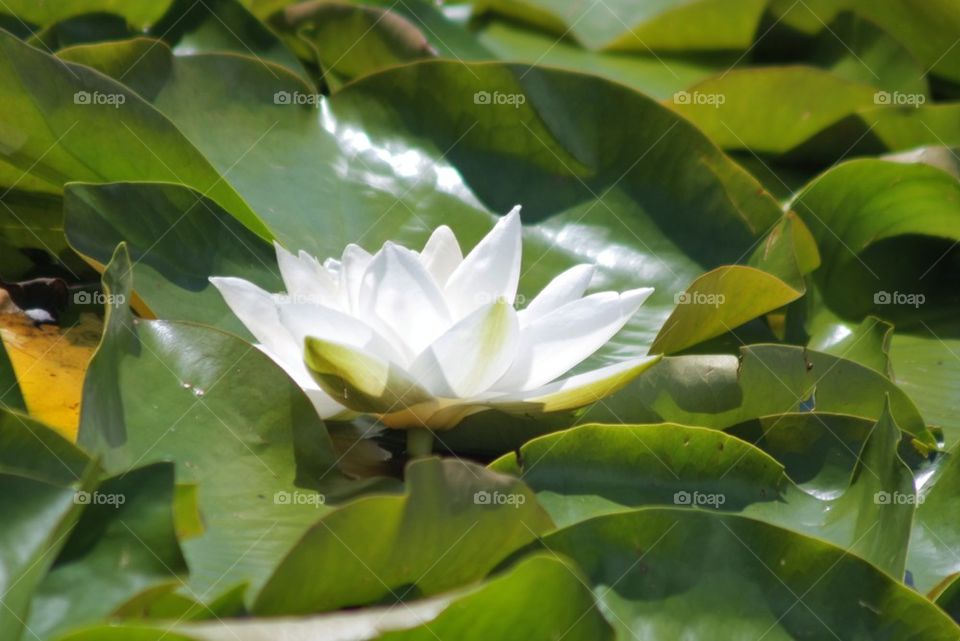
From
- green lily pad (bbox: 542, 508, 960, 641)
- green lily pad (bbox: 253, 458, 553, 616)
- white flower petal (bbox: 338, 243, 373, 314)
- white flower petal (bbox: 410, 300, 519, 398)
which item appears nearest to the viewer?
green lily pad (bbox: 253, 458, 553, 616)

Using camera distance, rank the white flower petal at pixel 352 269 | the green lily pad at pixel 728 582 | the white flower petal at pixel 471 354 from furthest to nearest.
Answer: the white flower petal at pixel 352 269 → the white flower petal at pixel 471 354 → the green lily pad at pixel 728 582

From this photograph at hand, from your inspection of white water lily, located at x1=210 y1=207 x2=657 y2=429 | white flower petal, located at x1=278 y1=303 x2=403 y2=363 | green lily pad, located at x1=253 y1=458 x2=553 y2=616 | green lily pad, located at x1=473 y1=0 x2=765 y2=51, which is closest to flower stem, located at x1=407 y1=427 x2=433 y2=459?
white water lily, located at x1=210 y1=207 x2=657 y2=429

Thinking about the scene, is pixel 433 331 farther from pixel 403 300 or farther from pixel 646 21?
pixel 646 21

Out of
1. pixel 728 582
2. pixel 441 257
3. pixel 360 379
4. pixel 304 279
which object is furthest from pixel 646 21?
pixel 728 582

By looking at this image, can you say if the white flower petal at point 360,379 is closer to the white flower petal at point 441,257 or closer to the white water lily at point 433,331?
the white water lily at point 433,331

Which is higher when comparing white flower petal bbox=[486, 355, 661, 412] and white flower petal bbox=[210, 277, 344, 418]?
white flower petal bbox=[210, 277, 344, 418]

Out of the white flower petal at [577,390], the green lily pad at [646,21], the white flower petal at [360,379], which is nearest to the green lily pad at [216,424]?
the white flower petal at [360,379]

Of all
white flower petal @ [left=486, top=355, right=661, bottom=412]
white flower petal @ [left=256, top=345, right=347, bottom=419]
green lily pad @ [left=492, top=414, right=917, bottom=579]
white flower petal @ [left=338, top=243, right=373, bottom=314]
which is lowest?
green lily pad @ [left=492, top=414, right=917, bottom=579]

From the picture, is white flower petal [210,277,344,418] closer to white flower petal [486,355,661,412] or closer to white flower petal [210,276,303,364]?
white flower petal [210,276,303,364]
